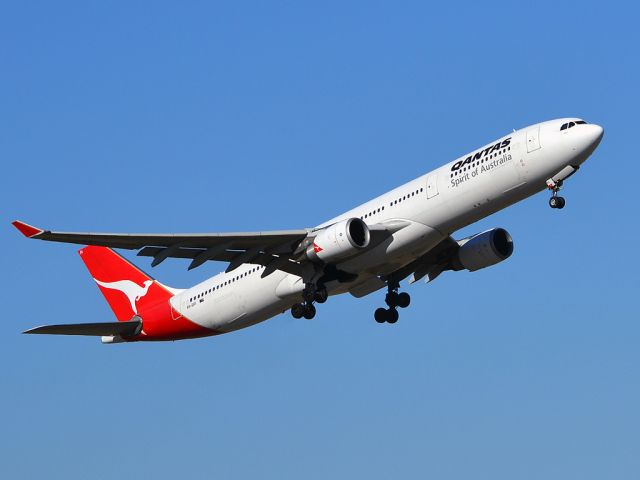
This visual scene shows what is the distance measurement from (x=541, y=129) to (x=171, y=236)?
12645 mm

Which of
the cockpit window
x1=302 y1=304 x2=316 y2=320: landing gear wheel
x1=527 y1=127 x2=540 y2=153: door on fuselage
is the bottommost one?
x1=302 y1=304 x2=316 y2=320: landing gear wheel

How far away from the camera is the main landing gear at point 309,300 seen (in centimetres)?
4144

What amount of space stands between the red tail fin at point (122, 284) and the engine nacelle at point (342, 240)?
32.0 ft

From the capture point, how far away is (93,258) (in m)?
51.6

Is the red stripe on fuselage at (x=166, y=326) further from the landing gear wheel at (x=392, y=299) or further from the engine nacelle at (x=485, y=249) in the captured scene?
the engine nacelle at (x=485, y=249)

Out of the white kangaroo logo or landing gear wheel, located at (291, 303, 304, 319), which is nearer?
landing gear wheel, located at (291, 303, 304, 319)

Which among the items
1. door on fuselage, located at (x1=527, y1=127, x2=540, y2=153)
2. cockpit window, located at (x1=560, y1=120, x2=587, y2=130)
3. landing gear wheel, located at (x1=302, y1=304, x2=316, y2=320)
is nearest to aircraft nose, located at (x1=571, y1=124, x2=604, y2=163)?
cockpit window, located at (x1=560, y1=120, x2=587, y2=130)

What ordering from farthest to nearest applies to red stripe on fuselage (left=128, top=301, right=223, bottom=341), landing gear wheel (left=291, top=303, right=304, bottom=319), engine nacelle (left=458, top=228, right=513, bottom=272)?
1. red stripe on fuselage (left=128, top=301, right=223, bottom=341)
2. engine nacelle (left=458, top=228, right=513, bottom=272)
3. landing gear wheel (left=291, top=303, right=304, bottom=319)

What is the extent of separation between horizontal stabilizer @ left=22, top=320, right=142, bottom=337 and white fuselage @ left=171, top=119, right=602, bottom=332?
8095 mm

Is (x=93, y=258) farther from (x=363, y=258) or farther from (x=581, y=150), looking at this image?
(x=581, y=150)

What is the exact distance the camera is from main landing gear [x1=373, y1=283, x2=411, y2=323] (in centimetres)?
4622

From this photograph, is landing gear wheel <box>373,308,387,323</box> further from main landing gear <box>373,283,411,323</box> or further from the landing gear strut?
the landing gear strut

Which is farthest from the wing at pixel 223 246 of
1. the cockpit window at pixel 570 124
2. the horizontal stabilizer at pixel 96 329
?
the cockpit window at pixel 570 124

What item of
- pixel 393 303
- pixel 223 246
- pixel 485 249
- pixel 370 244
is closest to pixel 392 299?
Result: pixel 393 303
